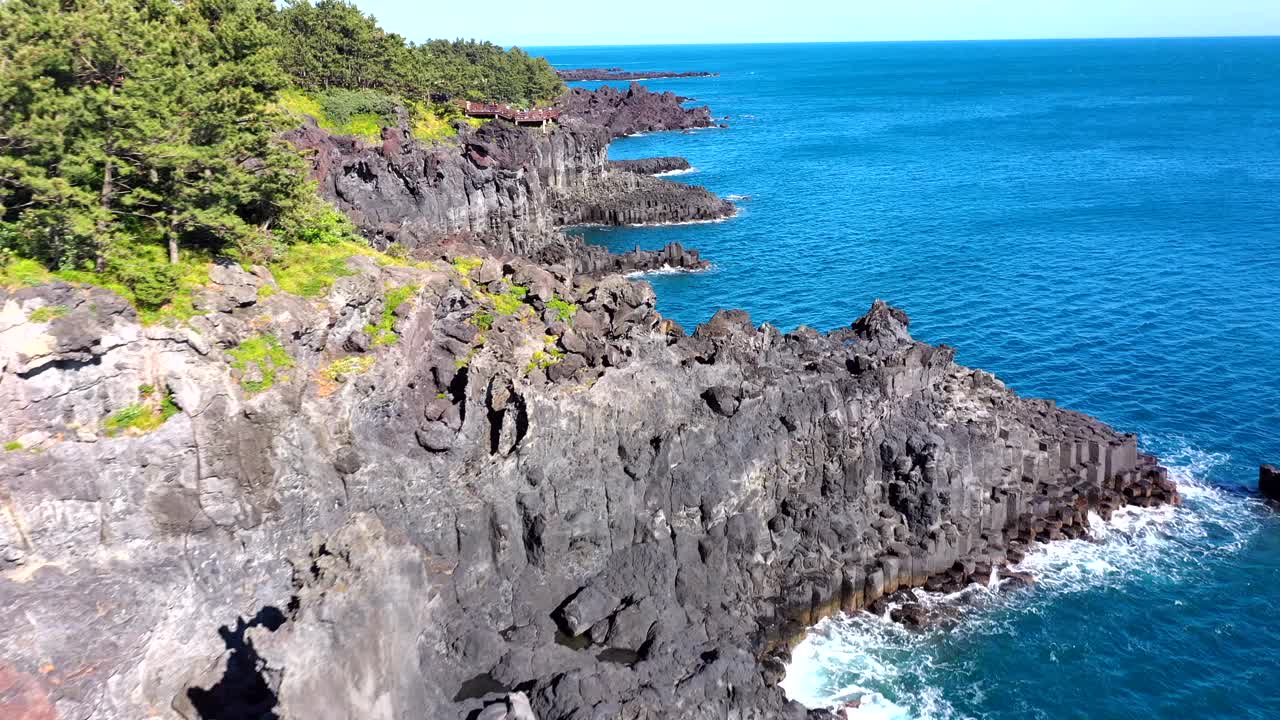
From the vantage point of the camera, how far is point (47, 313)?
25250mm

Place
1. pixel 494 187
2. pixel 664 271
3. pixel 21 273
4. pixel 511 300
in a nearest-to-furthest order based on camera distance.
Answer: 1. pixel 21 273
2. pixel 511 300
3. pixel 664 271
4. pixel 494 187

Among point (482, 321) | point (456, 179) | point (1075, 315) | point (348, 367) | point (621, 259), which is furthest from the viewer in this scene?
point (456, 179)

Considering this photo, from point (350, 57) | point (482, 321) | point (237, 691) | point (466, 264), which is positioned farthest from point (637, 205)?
point (237, 691)

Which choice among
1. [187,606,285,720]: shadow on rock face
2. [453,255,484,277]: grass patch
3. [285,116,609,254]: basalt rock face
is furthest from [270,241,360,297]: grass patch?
[285,116,609,254]: basalt rock face

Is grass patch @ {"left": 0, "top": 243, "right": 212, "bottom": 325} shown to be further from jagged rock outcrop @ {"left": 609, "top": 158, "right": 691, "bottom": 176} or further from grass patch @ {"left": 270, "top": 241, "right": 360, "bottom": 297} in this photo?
jagged rock outcrop @ {"left": 609, "top": 158, "right": 691, "bottom": 176}

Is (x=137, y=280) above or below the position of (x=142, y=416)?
above

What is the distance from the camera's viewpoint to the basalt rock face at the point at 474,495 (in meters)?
25.0

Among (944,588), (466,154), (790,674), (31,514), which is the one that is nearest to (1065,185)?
(466,154)

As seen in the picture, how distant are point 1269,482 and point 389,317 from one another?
4192cm

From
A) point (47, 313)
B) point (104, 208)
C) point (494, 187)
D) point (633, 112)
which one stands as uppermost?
point (633, 112)

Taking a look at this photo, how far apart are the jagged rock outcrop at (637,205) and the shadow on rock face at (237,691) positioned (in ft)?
252

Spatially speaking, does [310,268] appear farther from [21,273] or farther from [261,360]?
[21,273]

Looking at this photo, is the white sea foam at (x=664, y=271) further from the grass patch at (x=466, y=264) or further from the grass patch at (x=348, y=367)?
the grass patch at (x=348, y=367)

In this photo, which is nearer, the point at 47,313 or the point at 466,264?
the point at 47,313
